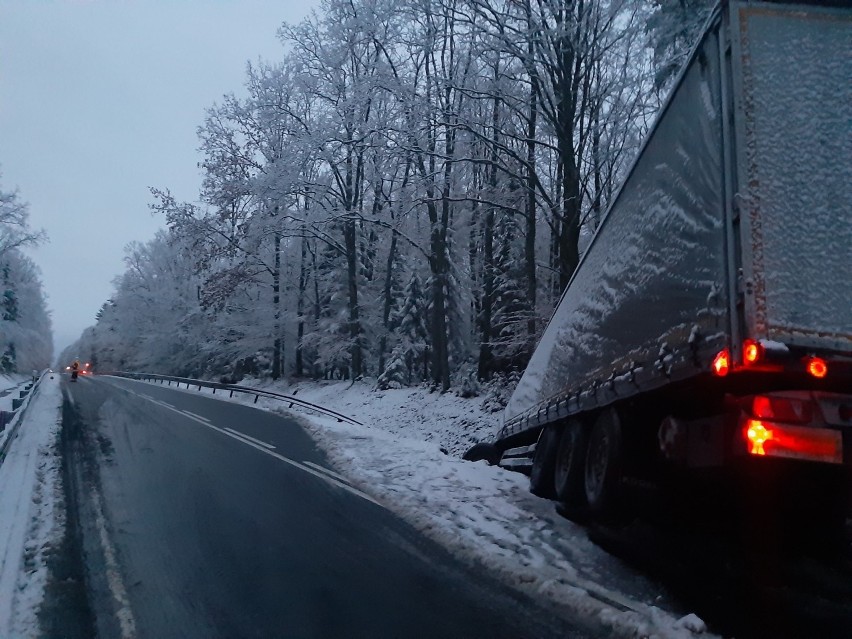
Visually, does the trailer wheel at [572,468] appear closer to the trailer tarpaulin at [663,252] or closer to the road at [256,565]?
the trailer tarpaulin at [663,252]

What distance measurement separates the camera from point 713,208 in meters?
5.30

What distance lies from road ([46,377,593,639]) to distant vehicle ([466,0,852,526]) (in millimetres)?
1887

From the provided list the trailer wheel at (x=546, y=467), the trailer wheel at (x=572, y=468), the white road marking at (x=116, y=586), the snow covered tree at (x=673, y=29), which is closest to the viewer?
the white road marking at (x=116, y=586)

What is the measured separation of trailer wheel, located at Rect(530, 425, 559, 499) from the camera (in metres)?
9.23

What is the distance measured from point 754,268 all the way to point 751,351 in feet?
1.80

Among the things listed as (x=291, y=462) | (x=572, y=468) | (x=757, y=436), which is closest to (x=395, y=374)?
(x=291, y=462)

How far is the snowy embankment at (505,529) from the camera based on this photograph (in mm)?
5383

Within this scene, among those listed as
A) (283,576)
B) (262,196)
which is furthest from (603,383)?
(262,196)

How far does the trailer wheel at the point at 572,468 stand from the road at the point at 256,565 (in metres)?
1.80

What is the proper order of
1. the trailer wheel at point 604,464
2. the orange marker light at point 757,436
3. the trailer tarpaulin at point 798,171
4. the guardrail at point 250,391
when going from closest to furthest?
the trailer tarpaulin at point 798,171 < the orange marker light at point 757,436 < the trailer wheel at point 604,464 < the guardrail at point 250,391

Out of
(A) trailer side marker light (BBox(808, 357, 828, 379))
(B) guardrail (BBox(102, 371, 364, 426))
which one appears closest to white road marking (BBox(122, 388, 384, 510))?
(B) guardrail (BBox(102, 371, 364, 426))

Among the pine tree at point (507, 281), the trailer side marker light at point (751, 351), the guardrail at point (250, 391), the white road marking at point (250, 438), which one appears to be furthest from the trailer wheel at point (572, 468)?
the pine tree at point (507, 281)

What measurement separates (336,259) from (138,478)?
31.2m

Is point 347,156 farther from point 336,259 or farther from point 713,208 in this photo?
point 713,208
